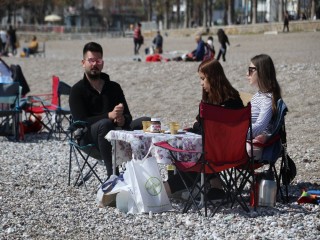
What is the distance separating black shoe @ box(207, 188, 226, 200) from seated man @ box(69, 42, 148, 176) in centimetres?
100

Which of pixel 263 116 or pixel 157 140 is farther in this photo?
pixel 263 116

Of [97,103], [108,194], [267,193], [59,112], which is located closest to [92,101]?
[97,103]

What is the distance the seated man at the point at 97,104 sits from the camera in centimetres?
774

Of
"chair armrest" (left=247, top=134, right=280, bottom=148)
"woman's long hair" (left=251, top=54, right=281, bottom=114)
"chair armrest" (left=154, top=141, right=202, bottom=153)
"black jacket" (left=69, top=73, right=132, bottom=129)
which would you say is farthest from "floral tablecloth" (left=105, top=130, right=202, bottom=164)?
"woman's long hair" (left=251, top=54, right=281, bottom=114)

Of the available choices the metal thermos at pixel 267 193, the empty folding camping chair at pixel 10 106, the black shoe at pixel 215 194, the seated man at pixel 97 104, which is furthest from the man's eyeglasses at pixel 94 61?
the empty folding camping chair at pixel 10 106

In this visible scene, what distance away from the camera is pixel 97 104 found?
320 inches

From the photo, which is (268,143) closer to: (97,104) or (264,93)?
(264,93)

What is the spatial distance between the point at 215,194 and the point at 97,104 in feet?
5.04

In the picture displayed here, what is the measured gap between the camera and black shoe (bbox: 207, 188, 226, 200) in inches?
287

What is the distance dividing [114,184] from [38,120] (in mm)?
6428

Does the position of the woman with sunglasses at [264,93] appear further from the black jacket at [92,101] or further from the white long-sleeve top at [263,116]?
the black jacket at [92,101]

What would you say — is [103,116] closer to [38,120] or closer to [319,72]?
[38,120]

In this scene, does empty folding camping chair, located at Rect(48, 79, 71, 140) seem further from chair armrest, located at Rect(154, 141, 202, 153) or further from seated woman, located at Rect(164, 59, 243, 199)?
chair armrest, located at Rect(154, 141, 202, 153)

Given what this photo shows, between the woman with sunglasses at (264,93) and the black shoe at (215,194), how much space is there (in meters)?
0.52
